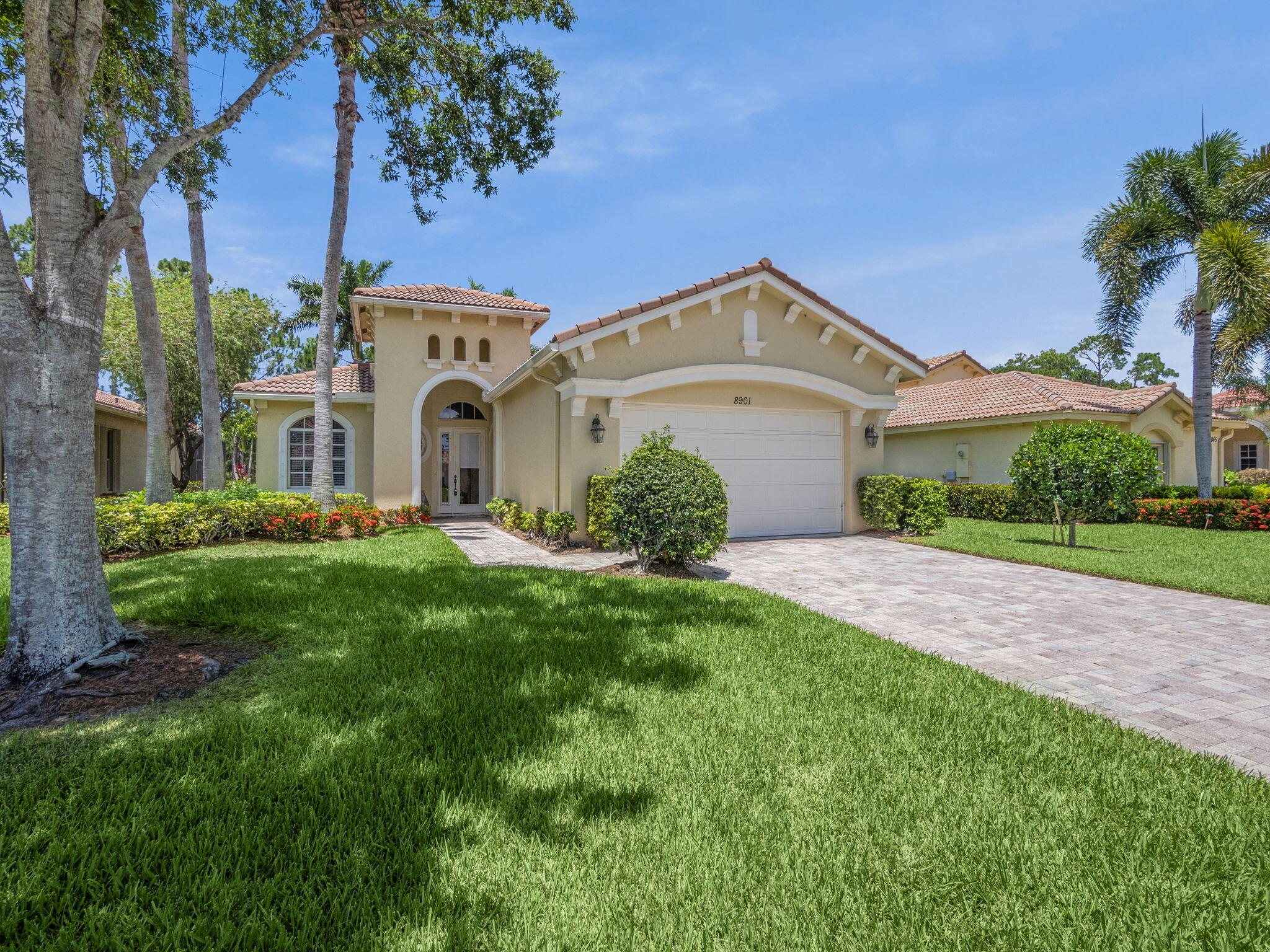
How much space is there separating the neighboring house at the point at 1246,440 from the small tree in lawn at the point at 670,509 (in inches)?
1186

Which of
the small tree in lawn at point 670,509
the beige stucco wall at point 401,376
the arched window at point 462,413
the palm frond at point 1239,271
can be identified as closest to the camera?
the small tree in lawn at point 670,509

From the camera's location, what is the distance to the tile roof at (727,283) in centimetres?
1040

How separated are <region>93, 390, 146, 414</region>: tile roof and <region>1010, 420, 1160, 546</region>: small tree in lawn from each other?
2333 centimetres

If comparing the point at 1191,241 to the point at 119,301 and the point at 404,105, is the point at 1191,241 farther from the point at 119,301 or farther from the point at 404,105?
the point at 119,301

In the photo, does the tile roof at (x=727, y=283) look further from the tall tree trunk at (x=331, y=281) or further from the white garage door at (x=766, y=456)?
the tall tree trunk at (x=331, y=281)

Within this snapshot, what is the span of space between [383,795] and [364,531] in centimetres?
1046

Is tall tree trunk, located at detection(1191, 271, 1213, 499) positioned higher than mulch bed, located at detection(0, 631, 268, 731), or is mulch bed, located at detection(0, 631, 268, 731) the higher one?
tall tree trunk, located at detection(1191, 271, 1213, 499)

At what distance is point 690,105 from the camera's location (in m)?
10.1

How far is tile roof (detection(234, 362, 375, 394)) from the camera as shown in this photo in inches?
640

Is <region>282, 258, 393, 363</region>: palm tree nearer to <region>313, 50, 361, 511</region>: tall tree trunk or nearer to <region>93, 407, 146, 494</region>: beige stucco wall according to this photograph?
<region>93, 407, 146, 494</region>: beige stucco wall

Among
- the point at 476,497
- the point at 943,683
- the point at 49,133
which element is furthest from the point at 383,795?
the point at 476,497

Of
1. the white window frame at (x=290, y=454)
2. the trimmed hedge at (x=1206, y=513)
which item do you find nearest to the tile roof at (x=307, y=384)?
the white window frame at (x=290, y=454)

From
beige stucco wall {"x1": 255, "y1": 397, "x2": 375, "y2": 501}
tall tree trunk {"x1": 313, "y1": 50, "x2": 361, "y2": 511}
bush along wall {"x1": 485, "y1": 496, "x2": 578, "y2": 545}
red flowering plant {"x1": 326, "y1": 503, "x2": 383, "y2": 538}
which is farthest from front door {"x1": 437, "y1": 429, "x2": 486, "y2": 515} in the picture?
red flowering plant {"x1": 326, "y1": 503, "x2": 383, "y2": 538}

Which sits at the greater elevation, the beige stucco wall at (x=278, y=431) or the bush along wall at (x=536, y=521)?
the beige stucco wall at (x=278, y=431)
